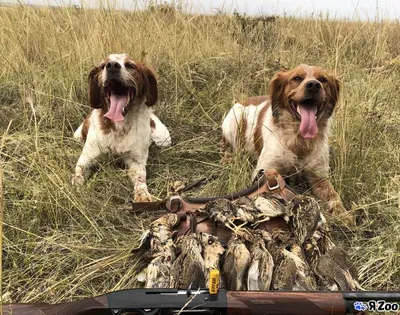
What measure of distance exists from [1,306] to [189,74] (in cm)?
391

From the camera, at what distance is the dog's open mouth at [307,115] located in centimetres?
358

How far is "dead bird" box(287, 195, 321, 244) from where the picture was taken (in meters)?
2.49

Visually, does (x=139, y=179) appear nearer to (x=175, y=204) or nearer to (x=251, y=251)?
(x=175, y=204)

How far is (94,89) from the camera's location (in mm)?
3939

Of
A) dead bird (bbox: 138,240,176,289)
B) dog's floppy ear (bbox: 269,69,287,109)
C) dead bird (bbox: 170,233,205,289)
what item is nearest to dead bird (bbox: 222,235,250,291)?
dead bird (bbox: 170,233,205,289)

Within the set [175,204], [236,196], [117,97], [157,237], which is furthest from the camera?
[117,97]

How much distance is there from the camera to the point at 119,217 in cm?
303

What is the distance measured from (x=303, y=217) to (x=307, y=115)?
1342 mm

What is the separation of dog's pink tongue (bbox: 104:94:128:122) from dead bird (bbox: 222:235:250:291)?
1.92 m

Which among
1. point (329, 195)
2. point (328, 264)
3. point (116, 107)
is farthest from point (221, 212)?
→ point (116, 107)

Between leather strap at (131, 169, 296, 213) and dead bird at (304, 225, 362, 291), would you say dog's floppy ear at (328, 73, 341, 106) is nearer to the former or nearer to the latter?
leather strap at (131, 169, 296, 213)

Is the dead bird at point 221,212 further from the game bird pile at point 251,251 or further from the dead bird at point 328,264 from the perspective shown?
the dead bird at point 328,264

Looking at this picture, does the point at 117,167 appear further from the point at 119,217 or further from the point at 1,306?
the point at 1,306

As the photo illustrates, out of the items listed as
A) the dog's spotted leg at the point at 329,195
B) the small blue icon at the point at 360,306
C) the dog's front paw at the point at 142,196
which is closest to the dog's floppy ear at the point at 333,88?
the dog's spotted leg at the point at 329,195
